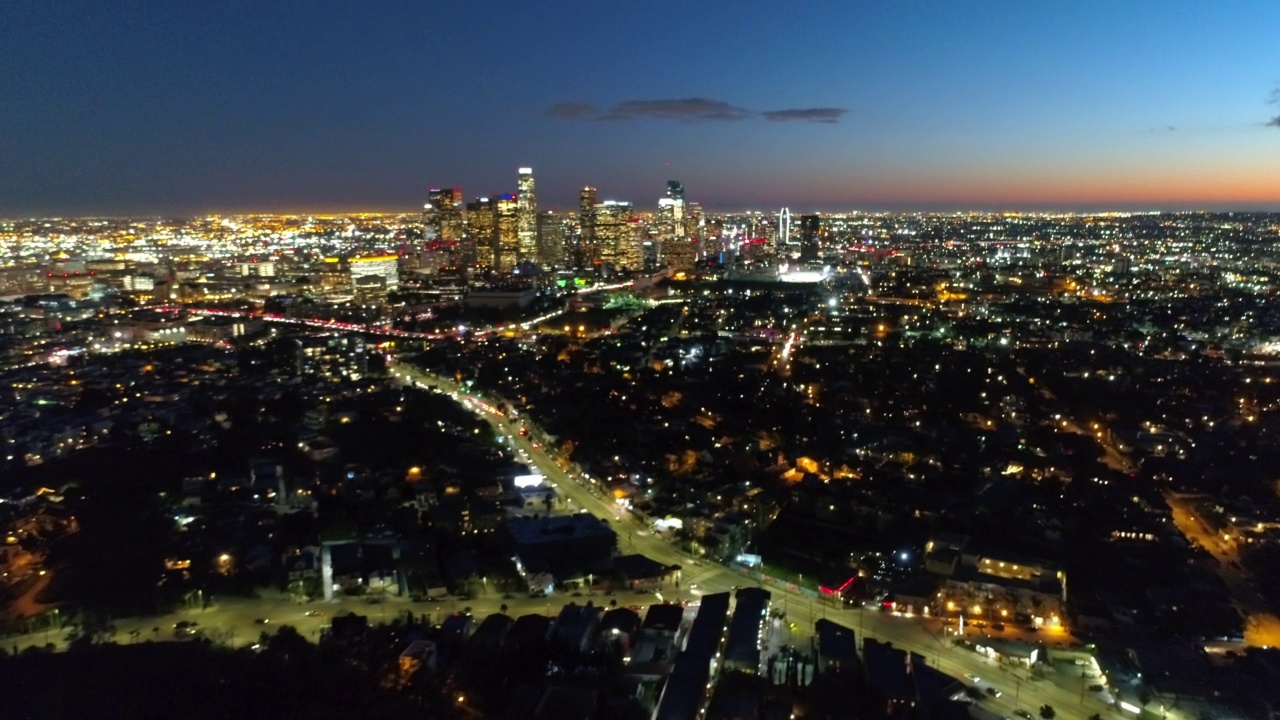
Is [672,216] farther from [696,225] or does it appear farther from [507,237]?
[507,237]

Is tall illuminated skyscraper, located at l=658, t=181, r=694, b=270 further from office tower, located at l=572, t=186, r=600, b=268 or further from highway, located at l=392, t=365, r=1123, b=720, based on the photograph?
highway, located at l=392, t=365, r=1123, b=720

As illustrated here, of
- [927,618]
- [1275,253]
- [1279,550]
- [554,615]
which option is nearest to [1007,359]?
[1279,550]

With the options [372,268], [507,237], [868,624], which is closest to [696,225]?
[507,237]

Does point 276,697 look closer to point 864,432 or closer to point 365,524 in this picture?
point 365,524

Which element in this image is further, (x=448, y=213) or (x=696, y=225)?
(x=696, y=225)

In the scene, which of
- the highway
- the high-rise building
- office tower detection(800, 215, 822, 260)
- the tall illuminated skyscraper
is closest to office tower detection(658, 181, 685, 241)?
the tall illuminated skyscraper

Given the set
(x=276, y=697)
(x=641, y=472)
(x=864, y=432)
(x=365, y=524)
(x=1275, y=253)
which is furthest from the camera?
(x=1275, y=253)
